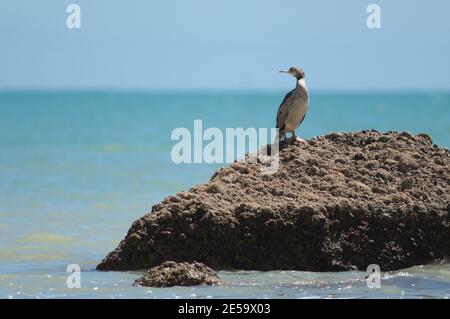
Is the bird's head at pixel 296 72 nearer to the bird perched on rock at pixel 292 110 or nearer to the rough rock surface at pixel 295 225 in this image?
the bird perched on rock at pixel 292 110

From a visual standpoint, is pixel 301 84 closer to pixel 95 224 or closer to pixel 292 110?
pixel 292 110

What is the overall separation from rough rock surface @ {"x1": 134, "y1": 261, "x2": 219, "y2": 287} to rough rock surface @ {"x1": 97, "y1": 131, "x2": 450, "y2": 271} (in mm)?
640

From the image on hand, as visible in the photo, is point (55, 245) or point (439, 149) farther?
point (55, 245)

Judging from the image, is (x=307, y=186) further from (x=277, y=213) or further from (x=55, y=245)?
(x=55, y=245)

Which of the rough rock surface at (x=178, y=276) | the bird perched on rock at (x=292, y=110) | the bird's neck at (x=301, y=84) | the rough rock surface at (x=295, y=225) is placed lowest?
the rough rock surface at (x=178, y=276)

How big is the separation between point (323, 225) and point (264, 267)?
29.5 inches

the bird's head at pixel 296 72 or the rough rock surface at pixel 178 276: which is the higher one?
the bird's head at pixel 296 72

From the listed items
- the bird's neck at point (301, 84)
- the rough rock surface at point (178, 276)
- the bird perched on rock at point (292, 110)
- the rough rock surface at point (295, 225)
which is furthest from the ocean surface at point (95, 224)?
the bird's neck at point (301, 84)

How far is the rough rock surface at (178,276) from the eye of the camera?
13.4 m

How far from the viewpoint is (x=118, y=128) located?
65.9 metres

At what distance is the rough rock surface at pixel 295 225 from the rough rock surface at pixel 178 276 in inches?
25.2

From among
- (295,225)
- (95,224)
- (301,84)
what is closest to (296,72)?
(301,84)
